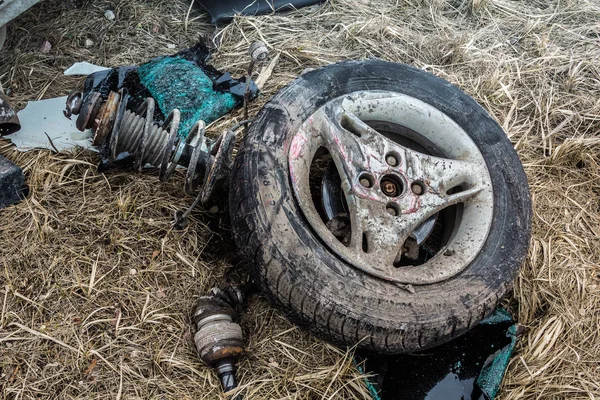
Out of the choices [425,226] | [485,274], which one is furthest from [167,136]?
[485,274]

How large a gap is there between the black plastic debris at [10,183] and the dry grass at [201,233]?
0.06 metres

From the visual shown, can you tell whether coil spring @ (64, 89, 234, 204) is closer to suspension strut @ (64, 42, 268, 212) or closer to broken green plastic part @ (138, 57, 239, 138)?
suspension strut @ (64, 42, 268, 212)

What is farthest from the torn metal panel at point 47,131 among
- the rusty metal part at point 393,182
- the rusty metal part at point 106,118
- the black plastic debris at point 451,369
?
the black plastic debris at point 451,369

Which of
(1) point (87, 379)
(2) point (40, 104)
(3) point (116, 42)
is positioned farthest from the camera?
(3) point (116, 42)

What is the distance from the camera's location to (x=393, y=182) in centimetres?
228

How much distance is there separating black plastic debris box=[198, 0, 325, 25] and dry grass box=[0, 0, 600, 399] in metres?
0.07

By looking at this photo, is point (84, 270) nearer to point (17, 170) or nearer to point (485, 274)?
point (17, 170)

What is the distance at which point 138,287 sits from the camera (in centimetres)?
222

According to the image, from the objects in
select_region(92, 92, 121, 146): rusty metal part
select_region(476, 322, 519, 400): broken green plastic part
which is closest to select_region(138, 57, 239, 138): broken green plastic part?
select_region(92, 92, 121, 146): rusty metal part

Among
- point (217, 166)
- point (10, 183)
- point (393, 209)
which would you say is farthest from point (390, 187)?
point (10, 183)

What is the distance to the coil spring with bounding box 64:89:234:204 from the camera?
7.01 feet

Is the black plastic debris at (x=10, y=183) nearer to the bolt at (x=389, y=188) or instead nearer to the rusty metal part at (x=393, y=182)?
the rusty metal part at (x=393, y=182)

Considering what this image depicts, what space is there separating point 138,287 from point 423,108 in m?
1.44

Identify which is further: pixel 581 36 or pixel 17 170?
pixel 581 36
